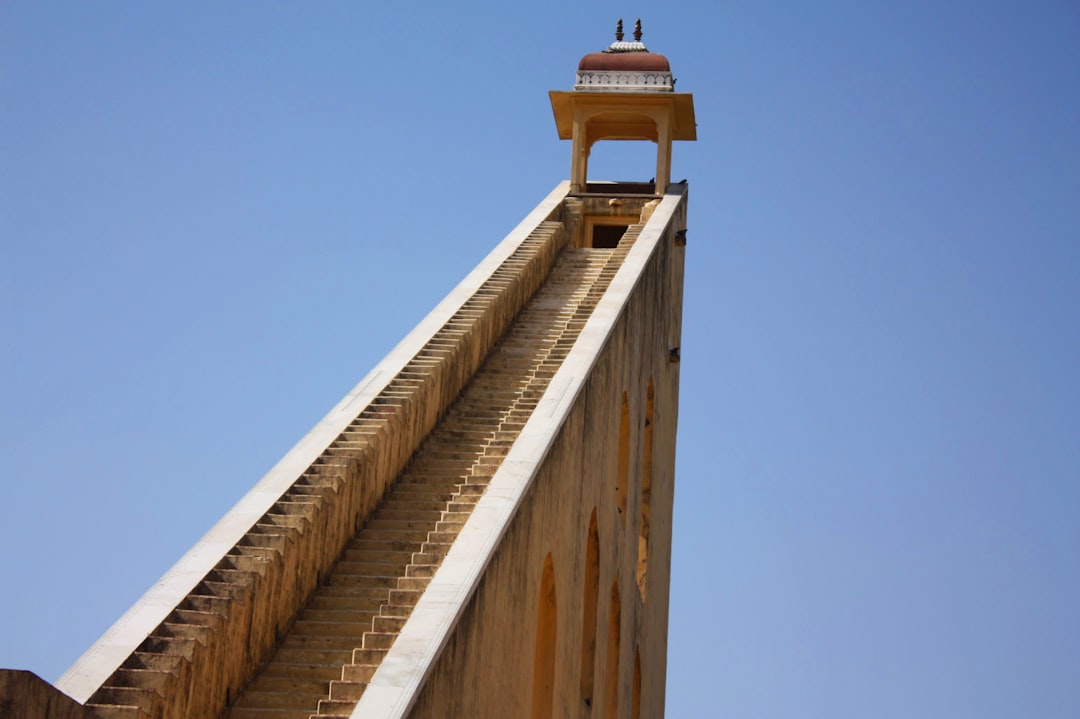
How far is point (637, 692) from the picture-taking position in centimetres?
1444

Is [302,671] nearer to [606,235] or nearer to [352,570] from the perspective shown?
[352,570]

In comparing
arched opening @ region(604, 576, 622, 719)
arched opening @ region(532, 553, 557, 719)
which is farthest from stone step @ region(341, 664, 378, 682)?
arched opening @ region(604, 576, 622, 719)

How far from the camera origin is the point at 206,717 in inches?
262

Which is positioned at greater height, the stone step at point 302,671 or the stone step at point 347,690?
the stone step at point 347,690

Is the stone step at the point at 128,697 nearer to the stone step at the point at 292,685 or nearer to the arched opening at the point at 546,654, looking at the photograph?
the stone step at the point at 292,685

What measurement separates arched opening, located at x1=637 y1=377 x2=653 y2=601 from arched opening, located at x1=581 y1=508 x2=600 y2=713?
3.59 m

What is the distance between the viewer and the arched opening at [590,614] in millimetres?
10445

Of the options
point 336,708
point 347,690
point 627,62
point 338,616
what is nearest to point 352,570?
point 338,616

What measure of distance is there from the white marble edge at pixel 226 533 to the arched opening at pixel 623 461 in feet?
5.21

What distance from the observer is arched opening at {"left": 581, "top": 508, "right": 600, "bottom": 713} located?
1045 cm

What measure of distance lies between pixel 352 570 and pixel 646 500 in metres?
6.59

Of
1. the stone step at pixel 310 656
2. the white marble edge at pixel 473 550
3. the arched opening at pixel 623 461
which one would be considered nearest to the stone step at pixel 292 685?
the stone step at pixel 310 656

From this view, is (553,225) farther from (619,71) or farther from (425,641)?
(425,641)

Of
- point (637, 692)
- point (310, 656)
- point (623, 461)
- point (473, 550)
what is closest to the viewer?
point (473, 550)
